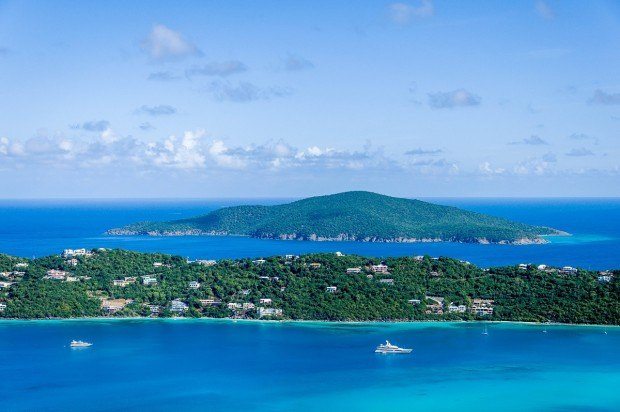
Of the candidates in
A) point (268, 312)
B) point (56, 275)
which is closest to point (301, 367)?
point (268, 312)

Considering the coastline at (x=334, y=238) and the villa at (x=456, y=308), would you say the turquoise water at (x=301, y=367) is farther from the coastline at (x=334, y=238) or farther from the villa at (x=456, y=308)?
the coastline at (x=334, y=238)

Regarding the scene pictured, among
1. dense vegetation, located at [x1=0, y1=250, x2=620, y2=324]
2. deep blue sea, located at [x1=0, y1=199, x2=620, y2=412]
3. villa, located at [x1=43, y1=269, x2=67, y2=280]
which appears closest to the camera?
deep blue sea, located at [x1=0, y1=199, x2=620, y2=412]

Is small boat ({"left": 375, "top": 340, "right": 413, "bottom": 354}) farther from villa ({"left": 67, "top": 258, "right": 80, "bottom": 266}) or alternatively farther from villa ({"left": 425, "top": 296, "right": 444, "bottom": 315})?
villa ({"left": 67, "top": 258, "right": 80, "bottom": 266})

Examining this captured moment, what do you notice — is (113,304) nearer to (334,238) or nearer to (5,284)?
(5,284)

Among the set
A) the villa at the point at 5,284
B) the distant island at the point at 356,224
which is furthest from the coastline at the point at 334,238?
the villa at the point at 5,284

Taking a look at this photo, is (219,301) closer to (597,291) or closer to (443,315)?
(443,315)

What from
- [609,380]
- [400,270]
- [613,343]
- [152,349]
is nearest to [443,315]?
[400,270]

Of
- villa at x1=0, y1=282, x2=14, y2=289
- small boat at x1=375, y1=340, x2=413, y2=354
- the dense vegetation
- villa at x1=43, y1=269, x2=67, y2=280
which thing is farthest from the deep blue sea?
villa at x1=43, y1=269, x2=67, y2=280
